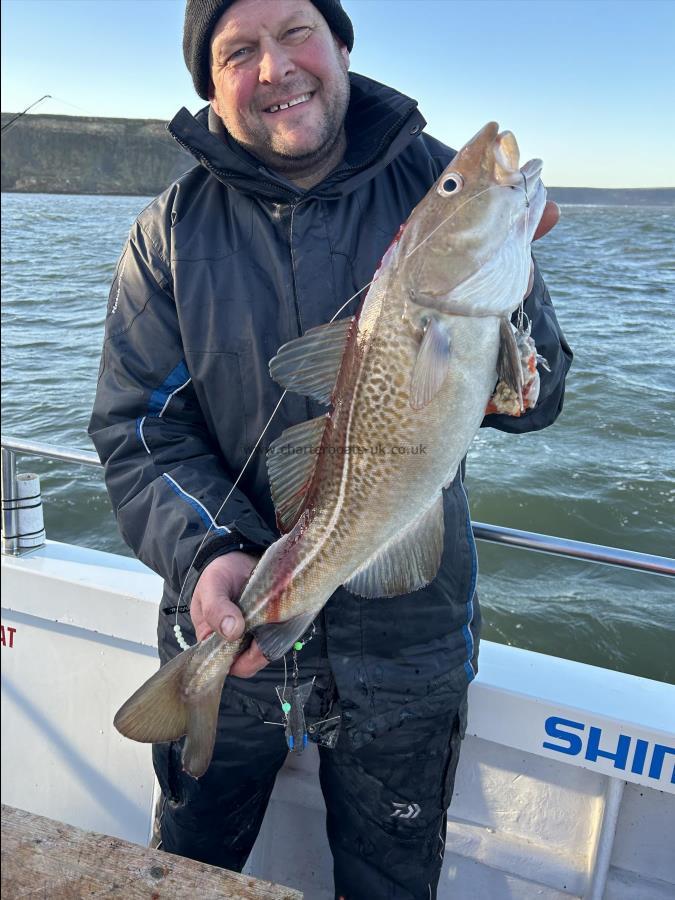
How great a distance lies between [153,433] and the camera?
228 centimetres

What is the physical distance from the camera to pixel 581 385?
35.2 ft

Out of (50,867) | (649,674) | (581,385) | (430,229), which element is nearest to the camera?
(50,867)

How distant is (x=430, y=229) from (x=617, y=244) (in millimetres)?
20701

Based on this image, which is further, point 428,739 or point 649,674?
point 649,674

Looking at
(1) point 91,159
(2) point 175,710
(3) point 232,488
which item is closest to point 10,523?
(3) point 232,488

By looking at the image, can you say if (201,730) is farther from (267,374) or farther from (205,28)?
(205,28)

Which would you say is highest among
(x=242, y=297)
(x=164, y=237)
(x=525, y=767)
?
(x=164, y=237)

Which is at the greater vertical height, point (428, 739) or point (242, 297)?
point (242, 297)

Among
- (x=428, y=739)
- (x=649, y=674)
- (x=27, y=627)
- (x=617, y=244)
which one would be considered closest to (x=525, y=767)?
(x=428, y=739)

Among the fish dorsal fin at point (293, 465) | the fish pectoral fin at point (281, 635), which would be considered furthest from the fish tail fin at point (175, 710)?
the fish dorsal fin at point (293, 465)

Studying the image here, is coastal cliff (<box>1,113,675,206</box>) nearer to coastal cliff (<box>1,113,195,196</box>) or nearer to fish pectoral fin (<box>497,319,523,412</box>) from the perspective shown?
coastal cliff (<box>1,113,195,196</box>)

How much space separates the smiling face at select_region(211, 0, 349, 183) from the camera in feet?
7.49

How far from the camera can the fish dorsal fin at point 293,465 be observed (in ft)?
6.57

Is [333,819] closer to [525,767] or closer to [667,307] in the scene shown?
[525,767]
